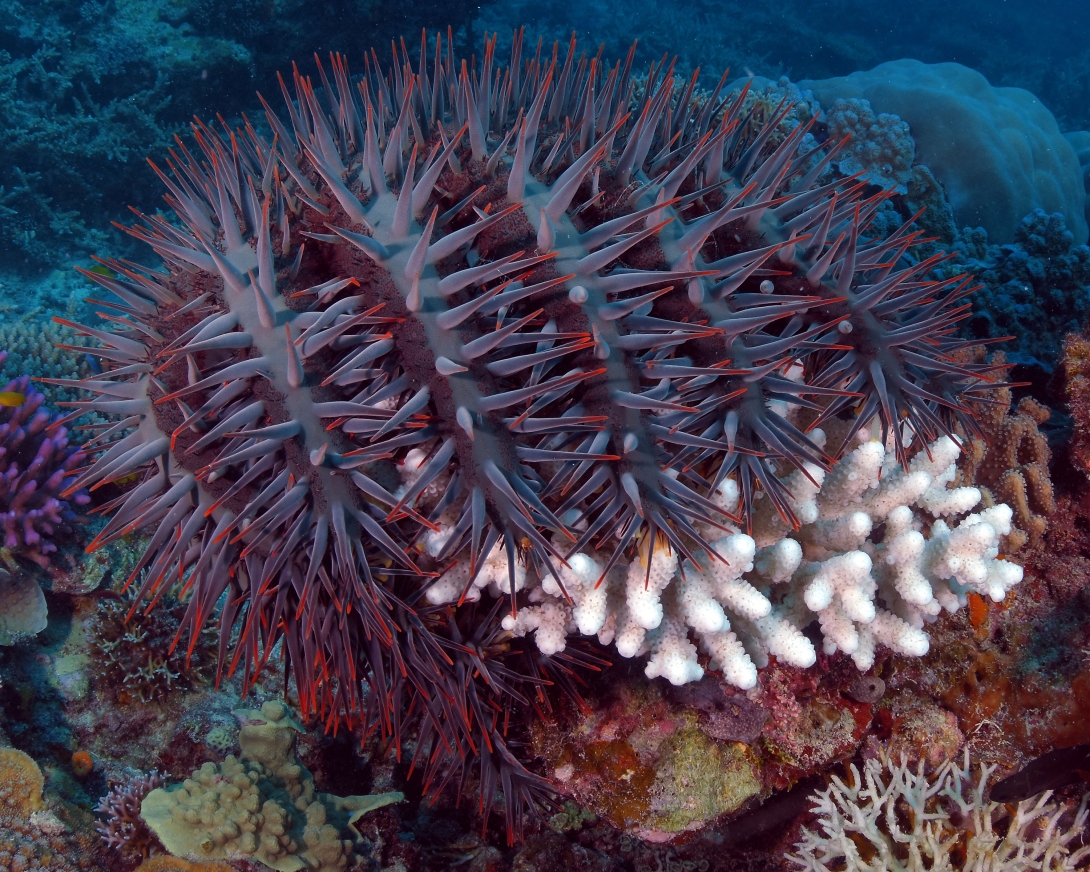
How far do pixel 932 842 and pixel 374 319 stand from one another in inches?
121

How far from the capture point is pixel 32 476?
16.5 feet

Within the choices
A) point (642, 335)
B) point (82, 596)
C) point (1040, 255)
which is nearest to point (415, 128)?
point (642, 335)

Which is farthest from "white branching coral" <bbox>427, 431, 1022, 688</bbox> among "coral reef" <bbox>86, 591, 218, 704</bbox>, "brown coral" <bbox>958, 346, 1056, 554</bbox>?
"coral reef" <bbox>86, 591, 218, 704</bbox>

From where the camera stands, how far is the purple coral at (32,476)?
4.65 meters

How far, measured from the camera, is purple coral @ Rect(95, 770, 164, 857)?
366cm

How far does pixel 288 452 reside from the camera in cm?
243

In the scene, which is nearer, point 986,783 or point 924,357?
point 924,357

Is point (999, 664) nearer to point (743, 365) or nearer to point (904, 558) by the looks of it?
point (904, 558)

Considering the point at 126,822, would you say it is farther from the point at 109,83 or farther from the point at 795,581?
the point at 109,83

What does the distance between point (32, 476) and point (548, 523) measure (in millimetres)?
4592

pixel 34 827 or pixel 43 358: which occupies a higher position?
pixel 43 358

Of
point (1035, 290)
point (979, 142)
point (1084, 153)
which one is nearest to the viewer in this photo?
point (1035, 290)

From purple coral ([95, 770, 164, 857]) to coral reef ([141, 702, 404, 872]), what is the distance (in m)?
0.21

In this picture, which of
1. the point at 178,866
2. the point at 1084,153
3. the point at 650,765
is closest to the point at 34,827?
the point at 178,866
